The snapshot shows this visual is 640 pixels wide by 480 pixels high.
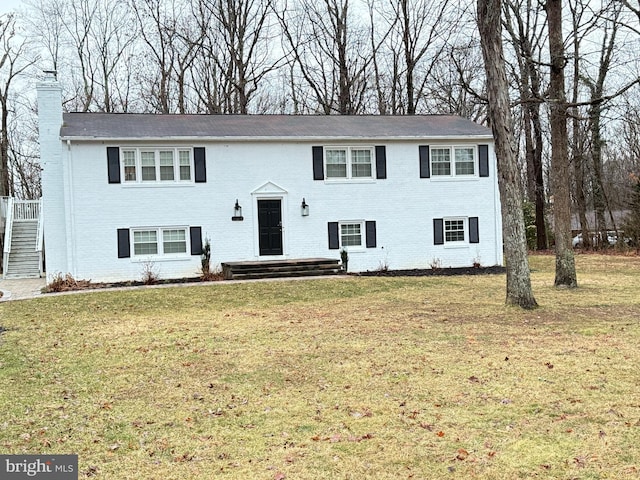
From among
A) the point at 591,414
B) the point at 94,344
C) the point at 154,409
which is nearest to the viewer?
the point at 591,414

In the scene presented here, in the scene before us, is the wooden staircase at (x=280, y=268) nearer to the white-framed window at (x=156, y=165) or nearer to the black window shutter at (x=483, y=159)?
the white-framed window at (x=156, y=165)

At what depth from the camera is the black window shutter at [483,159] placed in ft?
65.3

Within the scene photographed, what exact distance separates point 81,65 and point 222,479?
3123cm

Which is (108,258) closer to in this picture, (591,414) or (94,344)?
(94,344)

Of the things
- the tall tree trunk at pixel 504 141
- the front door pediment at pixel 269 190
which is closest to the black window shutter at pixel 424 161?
the front door pediment at pixel 269 190

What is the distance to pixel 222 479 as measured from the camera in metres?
4.07

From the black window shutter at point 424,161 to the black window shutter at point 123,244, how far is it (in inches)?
359

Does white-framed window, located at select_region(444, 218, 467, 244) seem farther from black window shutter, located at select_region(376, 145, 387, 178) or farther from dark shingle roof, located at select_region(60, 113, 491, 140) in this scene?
dark shingle roof, located at select_region(60, 113, 491, 140)

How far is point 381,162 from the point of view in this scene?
19.3 m

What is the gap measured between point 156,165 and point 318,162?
15.7 feet

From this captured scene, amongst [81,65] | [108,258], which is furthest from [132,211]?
[81,65]

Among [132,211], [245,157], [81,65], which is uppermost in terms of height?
Answer: [81,65]

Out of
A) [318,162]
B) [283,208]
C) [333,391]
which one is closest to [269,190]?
[283,208]

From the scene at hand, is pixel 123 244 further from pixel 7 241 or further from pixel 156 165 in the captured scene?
pixel 7 241
